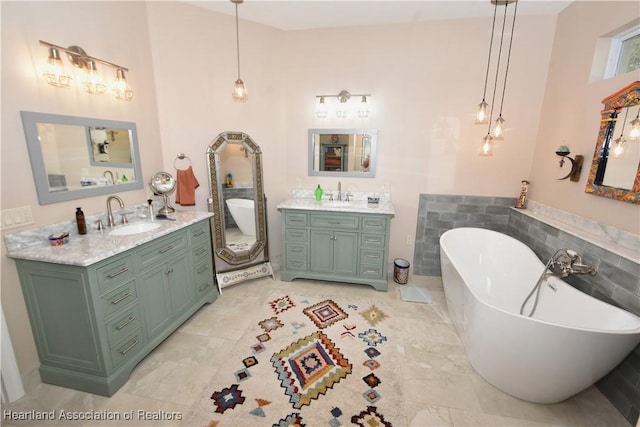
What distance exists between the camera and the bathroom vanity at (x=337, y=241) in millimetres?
2941

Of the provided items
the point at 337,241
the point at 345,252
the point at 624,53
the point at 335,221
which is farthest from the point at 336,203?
the point at 624,53

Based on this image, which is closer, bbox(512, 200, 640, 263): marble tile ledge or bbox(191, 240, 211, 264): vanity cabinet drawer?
bbox(512, 200, 640, 263): marble tile ledge

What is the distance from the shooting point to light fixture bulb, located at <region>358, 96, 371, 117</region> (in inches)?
123

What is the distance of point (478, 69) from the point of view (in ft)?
9.59

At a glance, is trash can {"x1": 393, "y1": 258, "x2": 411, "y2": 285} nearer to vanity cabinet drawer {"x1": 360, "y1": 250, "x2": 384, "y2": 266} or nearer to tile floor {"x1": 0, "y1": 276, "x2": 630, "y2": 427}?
vanity cabinet drawer {"x1": 360, "y1": 250, "x2": 384, "y2": 266}

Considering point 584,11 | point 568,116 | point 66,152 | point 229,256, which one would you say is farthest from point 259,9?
point 568,116

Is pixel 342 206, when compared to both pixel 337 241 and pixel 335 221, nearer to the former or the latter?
pixel 335 221

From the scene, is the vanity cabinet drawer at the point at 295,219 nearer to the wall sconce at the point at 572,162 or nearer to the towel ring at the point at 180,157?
the towel ring at the point at 180,157

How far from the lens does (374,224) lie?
2.92 m

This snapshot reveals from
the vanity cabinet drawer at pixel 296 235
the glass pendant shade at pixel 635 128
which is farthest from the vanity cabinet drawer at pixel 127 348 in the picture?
the glass pendant shade at pixel 635 128

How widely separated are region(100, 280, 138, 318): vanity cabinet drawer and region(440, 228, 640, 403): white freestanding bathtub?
228 cm

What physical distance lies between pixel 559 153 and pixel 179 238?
3.35 meters

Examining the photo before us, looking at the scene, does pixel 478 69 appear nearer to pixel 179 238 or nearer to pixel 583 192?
pixel 583 192

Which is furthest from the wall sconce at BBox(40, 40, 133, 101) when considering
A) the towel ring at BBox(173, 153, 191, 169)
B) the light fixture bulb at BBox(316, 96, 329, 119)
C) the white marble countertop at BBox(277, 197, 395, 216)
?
the light fixture bulb at BBox(316, 96, 329, 119)
